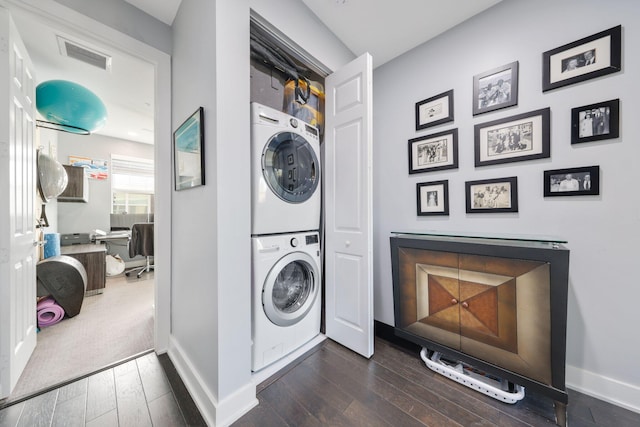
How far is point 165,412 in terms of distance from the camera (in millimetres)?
1195

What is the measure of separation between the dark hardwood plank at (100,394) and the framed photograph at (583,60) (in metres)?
3.20

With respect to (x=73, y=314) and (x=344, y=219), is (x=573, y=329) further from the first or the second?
(x=73, y=314)

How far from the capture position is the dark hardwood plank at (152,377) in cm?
133

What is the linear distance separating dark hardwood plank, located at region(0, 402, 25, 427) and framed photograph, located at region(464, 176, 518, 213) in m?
2.98

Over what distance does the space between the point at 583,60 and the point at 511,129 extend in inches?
17.5

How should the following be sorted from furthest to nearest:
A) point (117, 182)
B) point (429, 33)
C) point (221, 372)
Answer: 1. point (117, 182)
2. point (429, 33)
3. point (221, 372)

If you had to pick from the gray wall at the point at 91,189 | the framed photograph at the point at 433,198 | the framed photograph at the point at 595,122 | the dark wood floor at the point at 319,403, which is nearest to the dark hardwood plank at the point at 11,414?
the dark wood floor at the point at 319,403

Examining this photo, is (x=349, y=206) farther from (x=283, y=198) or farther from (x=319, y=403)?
(x=319, y=403)

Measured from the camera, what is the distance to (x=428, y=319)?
60.6 inches

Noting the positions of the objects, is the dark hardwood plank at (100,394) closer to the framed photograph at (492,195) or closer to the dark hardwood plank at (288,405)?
the dark hardwood plank at (288,405)

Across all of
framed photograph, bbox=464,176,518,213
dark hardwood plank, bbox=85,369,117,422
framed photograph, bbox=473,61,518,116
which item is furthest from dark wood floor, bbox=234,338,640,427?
framed photograph, bbox=473,61,518,116

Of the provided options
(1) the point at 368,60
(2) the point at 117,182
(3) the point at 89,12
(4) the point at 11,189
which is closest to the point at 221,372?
(4) the point at 11,189

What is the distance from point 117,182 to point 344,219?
5.10 meters

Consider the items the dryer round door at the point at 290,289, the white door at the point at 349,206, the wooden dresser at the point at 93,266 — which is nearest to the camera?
the dryer round door at the point at 290,289
